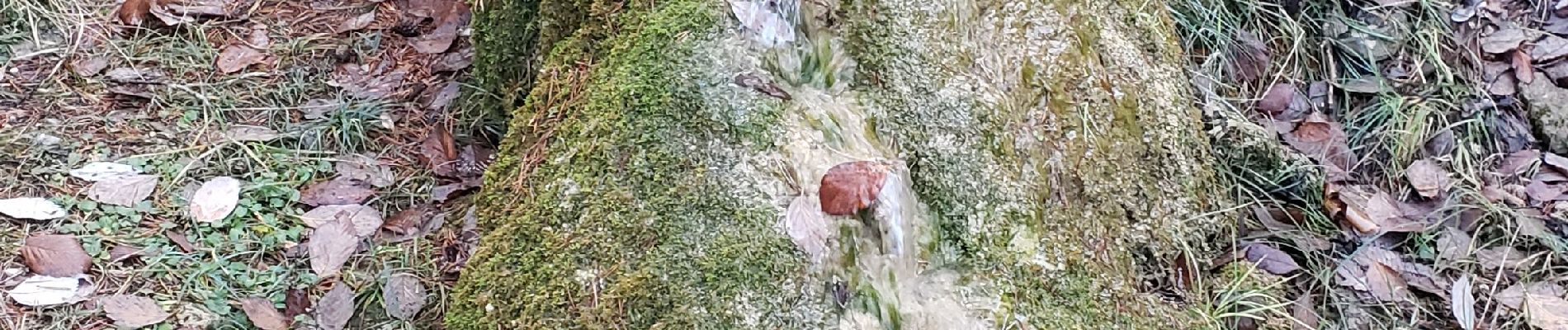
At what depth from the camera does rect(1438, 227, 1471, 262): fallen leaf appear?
6.98 ft

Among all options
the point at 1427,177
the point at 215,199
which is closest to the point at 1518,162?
the point at 1427,177

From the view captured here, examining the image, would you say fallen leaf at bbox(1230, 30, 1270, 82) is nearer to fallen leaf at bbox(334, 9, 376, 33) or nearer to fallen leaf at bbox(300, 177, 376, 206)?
fallen leaf at bbox(300, 177, 376, 206)

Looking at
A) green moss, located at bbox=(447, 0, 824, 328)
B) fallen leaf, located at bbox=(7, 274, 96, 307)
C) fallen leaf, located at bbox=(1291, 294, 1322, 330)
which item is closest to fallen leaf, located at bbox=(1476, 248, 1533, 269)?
fallen leaf, located at bbox=(1291, 294, 1322, 330)

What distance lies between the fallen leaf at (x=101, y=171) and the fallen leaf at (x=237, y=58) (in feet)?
1.47

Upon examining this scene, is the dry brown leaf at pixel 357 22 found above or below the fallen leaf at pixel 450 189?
below

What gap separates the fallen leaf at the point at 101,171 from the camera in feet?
7.29

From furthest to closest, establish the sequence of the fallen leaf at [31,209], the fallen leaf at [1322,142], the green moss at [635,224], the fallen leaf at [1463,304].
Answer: the fallen leaf at [1322,142], the fallen leaf at [31,209], the fallen leaf at [1463,304], the green moss at [635,224]

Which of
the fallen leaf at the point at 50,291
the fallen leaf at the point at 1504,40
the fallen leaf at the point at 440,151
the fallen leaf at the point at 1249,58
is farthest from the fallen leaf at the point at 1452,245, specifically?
the fallen leaf at the point at 50,291

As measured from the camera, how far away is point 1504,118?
8.19 feet

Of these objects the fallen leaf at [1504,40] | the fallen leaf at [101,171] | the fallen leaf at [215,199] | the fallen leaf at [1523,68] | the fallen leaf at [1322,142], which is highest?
the fallen leaf at [1504,40]

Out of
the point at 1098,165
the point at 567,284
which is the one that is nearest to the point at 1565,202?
the point at 1098,165

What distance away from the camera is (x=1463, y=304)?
2.01m

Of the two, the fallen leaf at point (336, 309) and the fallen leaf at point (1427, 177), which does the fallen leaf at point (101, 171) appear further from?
the fallen leaf at point (1427, 177)

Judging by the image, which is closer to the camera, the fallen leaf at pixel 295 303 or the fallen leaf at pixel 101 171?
the fallen leaf at pixel 295 303
